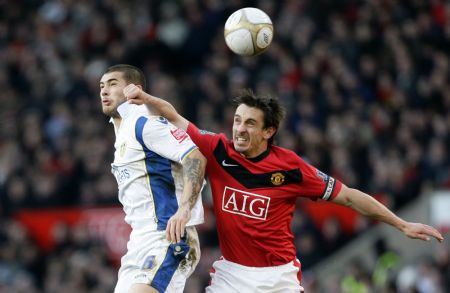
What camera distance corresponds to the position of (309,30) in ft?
62.8

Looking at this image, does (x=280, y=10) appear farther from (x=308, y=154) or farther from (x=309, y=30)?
(x=308, y=154)

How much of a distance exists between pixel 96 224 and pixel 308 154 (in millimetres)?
3433

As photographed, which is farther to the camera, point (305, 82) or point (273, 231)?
point (305, 82)

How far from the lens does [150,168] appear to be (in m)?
7.51

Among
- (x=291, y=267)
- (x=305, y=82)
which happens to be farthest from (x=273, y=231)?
(x=305, y=82)

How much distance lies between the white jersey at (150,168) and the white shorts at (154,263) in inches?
3.7

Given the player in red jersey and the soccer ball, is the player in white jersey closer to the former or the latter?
the player in red jersey

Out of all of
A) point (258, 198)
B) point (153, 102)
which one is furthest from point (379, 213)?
point (153, 102)

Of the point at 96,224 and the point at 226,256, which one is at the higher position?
the point at 226,256

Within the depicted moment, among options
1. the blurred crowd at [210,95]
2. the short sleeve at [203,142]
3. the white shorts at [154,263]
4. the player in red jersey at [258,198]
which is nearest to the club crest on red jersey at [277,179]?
the player in red jersey at [258,198]

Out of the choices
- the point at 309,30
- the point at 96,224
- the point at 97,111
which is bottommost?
the point at 96,224

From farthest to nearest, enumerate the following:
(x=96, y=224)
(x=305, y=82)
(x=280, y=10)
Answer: (x=280, y=10)
(x=305, y=82)
(x=96, y=224)

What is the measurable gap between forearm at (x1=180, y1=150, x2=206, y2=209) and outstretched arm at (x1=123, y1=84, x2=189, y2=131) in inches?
18.0

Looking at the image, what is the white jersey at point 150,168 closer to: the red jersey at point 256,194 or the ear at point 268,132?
the red jersey at point 256,194
